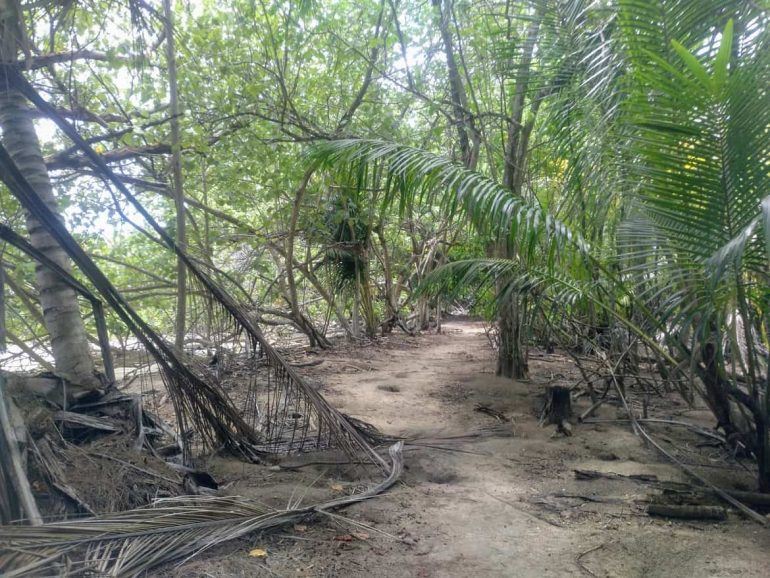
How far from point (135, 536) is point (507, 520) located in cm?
203

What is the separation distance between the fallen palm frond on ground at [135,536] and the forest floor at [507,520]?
9 centimetres

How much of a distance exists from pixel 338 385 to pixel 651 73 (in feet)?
16.0

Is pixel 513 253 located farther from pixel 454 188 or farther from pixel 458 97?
pixel 454 188

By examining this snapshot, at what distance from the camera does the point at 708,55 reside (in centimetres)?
346

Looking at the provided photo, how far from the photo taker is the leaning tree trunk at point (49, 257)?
11.9 ft

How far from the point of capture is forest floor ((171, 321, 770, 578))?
292 centimetres

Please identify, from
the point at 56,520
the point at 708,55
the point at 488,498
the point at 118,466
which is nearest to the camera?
the point at 56,520

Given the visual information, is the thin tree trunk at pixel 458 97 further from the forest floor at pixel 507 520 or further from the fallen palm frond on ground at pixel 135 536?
the fallen palm frond on ground at pixel 135 536

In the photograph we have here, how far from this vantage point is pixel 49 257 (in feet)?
11.8

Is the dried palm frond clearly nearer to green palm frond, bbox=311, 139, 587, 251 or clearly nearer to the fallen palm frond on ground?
the fallen palm frond on ground

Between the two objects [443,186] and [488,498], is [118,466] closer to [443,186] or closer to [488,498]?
[488,498]

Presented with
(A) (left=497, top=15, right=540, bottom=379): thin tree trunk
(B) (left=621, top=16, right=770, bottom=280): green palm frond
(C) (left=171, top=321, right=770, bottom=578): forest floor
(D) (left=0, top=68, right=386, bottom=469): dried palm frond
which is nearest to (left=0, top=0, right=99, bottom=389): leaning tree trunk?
(D) (left=0, top=68, right=386, bottom=469): dried palm frond

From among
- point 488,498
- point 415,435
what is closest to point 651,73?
point 488,498

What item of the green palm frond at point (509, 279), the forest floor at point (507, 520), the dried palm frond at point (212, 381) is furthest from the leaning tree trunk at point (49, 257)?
the green palm frond at point (509, 279)
